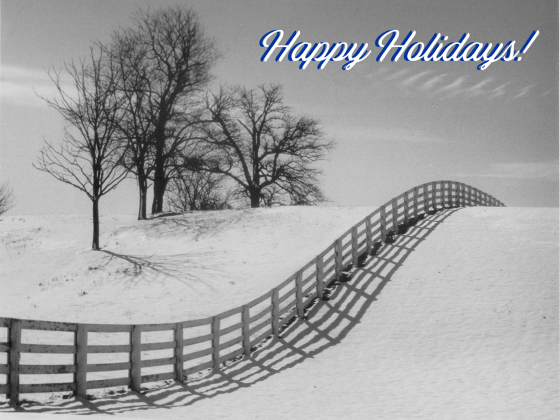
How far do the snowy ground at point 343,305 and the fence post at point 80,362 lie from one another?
328mm

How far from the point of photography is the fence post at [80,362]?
388 inches

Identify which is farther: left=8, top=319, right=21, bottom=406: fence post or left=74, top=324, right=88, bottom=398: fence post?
left=74, top=324, right=88, bottom=398: fence post

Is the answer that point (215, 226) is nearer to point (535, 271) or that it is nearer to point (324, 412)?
point (535, 271)

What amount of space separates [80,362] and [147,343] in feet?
12.5

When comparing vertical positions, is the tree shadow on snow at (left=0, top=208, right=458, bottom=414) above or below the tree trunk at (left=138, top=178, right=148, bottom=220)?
below

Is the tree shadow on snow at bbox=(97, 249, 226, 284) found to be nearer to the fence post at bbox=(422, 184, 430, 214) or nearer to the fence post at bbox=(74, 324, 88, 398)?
the fence post at bbox=(422, 184, 430, 214)

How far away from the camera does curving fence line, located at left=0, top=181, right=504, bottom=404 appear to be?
918cm

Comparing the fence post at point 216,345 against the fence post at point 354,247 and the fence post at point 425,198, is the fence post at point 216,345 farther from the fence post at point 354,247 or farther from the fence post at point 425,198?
the fence post at point 425,198

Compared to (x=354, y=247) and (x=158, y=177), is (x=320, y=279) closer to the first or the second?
(x=354, y=247)

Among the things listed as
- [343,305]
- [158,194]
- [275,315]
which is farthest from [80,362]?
[158,194]

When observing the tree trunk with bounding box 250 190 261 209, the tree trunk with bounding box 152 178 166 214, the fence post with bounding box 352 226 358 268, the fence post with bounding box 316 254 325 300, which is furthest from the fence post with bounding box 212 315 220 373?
the tree trunk with bounding box 250 190 261 209

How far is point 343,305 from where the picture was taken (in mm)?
18484

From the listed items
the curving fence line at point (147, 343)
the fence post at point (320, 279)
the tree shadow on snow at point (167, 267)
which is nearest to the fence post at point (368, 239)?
the curving fence line at point (147, 343)

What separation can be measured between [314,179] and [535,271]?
27.0 metres
